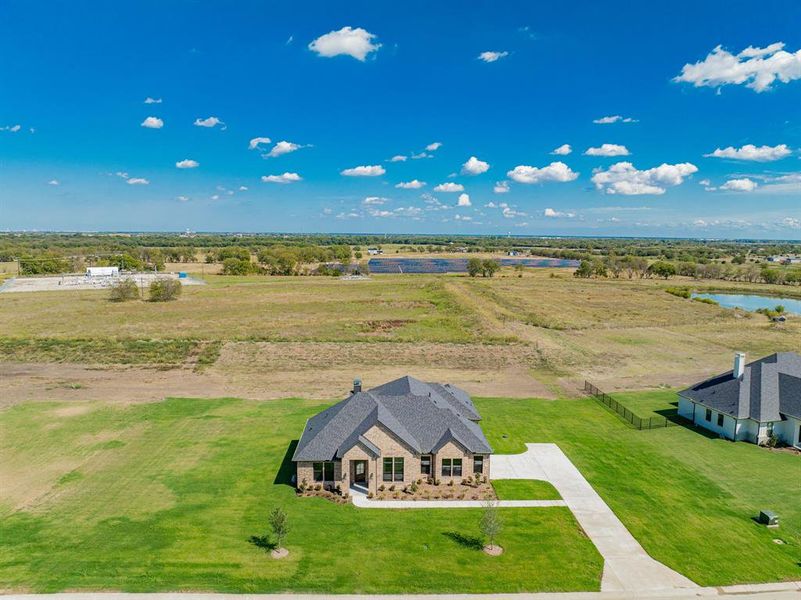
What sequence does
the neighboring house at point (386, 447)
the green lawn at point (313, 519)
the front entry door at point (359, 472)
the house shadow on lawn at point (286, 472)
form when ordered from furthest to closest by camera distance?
the house shadow on lawn at point (286, 472)
the front entry door at point (359, 472)
the neighboring house at point (386, 447)
the green lawn at point (313, 519)

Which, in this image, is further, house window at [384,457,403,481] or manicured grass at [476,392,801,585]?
house window at [384,457,403,481]

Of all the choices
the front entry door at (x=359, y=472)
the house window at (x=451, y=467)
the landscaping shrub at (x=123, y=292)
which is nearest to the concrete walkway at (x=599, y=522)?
the house window at (x=451, y=467)

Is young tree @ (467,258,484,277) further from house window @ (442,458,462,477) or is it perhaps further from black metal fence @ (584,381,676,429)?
house window @ (442,458,462,477)

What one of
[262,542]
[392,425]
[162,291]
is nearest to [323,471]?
[392,425]

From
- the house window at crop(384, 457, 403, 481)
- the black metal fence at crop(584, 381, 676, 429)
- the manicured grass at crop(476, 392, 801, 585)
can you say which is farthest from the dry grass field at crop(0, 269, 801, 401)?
the house window at crop(384, 457, 403, 481)

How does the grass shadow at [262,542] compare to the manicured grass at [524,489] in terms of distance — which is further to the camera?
the manicured grass at [524,489]

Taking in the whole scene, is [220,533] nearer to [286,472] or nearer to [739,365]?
[286,472]

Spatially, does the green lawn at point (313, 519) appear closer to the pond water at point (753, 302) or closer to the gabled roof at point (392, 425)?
the gabled roof at point (392, 425)
